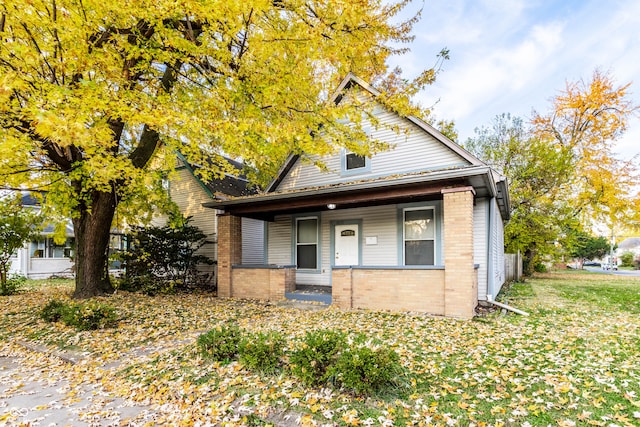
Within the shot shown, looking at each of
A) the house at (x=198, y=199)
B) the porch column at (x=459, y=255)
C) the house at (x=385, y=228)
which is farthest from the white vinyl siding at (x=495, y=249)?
the house at (x=198, y=199)

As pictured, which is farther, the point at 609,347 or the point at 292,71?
the point at 292,71

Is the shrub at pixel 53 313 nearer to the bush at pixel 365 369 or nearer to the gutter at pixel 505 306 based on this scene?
the bush at pixel 365 369

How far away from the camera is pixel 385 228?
9.96 metres

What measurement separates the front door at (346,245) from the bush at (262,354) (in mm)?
6154

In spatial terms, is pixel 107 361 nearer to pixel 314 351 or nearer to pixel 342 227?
pixel 314 351

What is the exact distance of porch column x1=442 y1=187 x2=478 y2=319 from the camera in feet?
22.7

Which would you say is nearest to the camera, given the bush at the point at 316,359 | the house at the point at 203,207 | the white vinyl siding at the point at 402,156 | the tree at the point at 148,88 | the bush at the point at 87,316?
the bush at the point at 316,359

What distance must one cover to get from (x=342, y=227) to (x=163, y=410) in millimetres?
7712

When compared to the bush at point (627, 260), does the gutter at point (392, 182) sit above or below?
above

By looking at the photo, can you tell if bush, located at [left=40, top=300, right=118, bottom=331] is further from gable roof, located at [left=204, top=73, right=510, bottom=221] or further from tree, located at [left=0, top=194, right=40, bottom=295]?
tree, located at [left=0, top=194, right=40, bottom=295]

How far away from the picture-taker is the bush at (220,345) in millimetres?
4652

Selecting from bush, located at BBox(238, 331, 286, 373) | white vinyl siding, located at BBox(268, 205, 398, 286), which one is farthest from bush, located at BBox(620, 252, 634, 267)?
bush, located at BBox(238, 331, 286, 373)

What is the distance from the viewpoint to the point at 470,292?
693 centimetres

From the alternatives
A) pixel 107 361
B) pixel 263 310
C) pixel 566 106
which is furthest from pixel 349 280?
pixel 566 106
